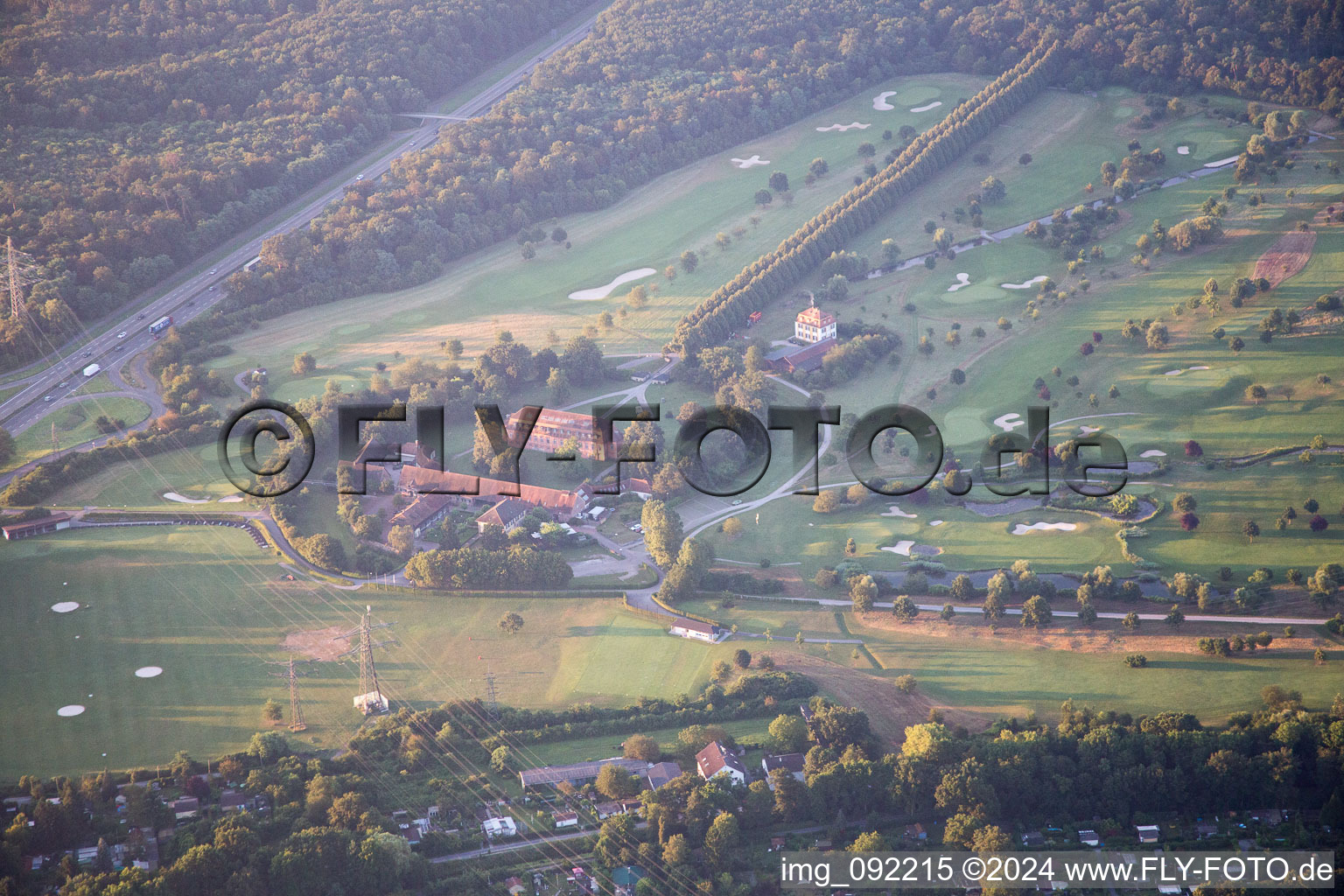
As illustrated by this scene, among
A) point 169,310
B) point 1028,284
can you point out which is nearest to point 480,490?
point 169,310

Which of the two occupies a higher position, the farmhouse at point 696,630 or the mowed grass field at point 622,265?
the mowed grass field at point 622,265

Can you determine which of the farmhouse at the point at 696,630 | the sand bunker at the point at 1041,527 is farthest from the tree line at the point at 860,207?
the farmhouse at the point at 696,630

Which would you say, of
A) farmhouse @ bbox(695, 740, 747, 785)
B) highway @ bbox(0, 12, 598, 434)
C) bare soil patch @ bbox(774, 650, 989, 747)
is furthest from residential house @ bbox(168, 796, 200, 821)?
highway @ bbox(0, 12, 598, 434)

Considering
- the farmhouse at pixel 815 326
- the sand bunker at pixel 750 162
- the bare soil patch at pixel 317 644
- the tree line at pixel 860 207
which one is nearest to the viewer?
the bare soil patch at pixel 317 644

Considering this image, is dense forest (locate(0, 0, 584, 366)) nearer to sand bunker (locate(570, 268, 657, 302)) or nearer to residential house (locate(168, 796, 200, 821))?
sand bunker (locate(570, 268, 657, 302))

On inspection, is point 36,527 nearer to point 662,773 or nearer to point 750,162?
point 662,773

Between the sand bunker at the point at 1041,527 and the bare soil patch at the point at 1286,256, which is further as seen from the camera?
the bare soil patch at the point at 1286,256

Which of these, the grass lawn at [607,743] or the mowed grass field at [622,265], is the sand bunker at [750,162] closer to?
the mowed grass field at [622,265]
